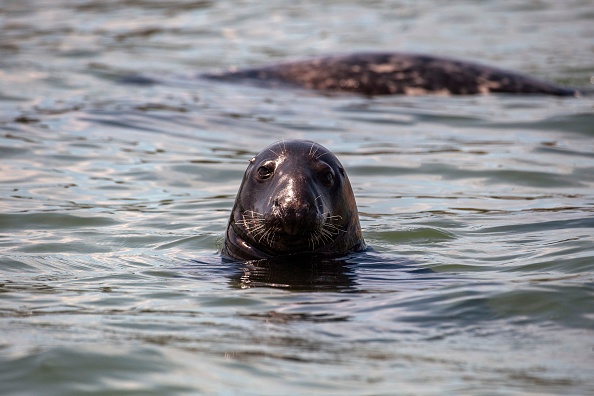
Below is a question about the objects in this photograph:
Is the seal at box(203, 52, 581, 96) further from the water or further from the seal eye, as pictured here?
the seal eye

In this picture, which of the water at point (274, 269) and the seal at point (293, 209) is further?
the seal at point (293, 209)

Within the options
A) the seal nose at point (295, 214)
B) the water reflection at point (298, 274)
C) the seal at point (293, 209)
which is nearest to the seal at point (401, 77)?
the seal at point (293, 209)

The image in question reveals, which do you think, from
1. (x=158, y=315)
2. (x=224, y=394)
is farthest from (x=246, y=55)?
(x=224, y=394)

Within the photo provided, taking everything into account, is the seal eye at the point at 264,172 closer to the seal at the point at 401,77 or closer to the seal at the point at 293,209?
the seal at the point at 293,209

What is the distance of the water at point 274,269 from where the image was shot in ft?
14.3

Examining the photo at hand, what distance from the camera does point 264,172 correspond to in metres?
6.57

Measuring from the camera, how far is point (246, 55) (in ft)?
56.5

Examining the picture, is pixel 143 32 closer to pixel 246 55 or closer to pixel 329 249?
pixel 246 55

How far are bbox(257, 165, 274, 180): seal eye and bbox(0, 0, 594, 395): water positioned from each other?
0.55 m

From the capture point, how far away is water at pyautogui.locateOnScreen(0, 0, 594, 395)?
4371 millimetres

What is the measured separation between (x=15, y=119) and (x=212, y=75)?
3243 millimetres

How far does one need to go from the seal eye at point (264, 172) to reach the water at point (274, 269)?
1.80ft

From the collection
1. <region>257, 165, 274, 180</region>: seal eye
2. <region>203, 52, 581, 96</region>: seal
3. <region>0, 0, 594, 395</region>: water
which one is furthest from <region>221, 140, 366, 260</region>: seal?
<region>203, 52, 581, 96</region>: seal

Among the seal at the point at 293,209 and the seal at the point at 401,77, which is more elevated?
the seal at the point at 401,77
